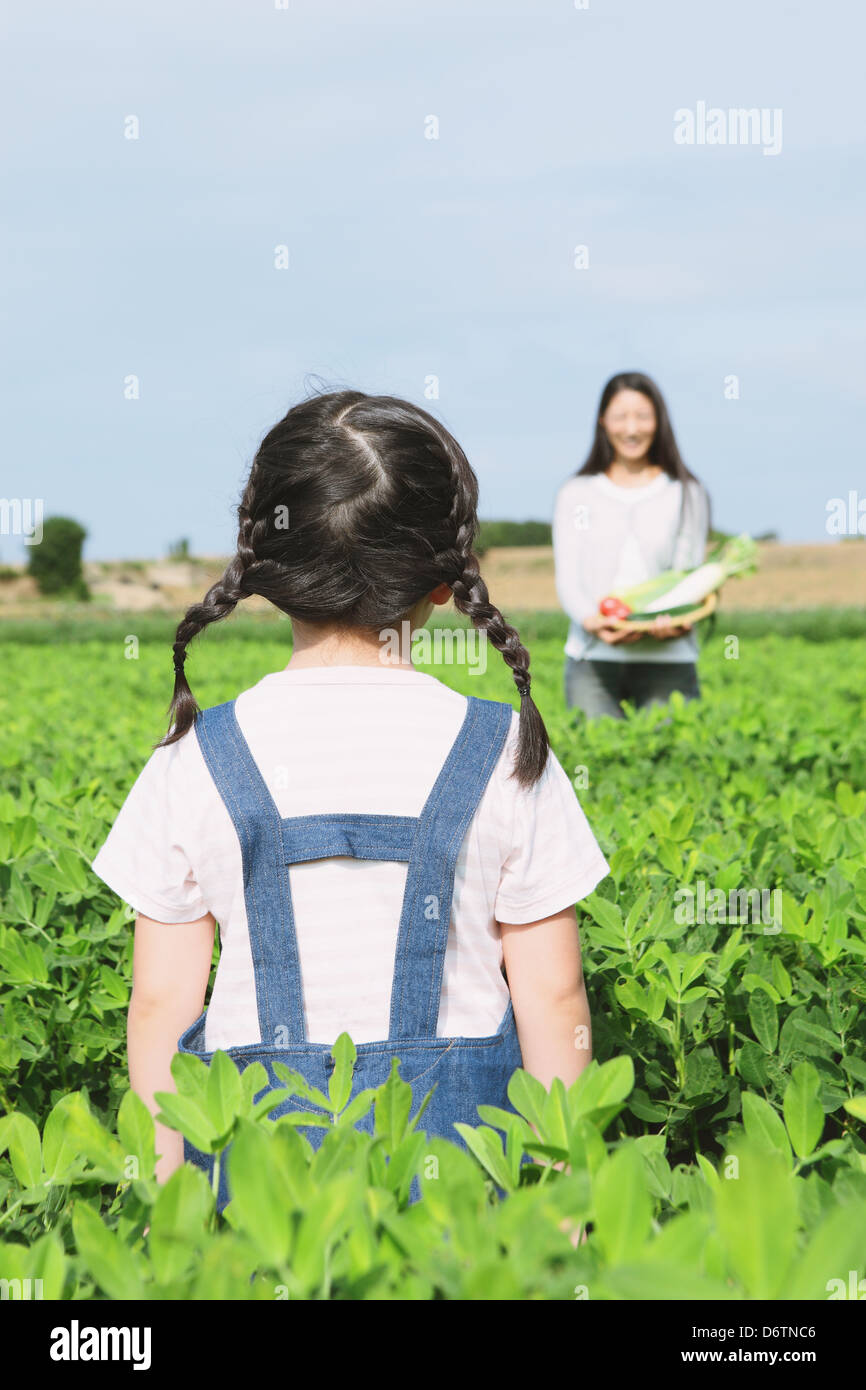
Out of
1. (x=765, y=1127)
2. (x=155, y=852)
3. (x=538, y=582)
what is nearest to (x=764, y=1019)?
(x=765, y=1127)

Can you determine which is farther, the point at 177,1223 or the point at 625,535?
the point at 625,535

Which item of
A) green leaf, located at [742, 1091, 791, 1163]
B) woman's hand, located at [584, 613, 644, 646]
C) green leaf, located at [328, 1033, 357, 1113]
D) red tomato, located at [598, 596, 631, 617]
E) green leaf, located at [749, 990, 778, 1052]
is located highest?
red tomato, located at [598, 596, 631, 617]

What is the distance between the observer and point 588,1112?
113cm

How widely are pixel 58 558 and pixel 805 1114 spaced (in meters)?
60.9

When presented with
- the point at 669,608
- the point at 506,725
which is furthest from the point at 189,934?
the point at 669,608

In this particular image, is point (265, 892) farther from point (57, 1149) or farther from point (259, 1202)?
point (259, 1202)

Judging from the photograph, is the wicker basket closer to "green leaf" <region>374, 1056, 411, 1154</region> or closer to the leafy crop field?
the leafy crop field

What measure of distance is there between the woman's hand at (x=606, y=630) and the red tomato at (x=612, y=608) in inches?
1.3

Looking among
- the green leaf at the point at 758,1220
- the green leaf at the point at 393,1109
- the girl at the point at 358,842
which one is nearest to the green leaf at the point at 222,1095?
the green leaf at the point at 393,1109

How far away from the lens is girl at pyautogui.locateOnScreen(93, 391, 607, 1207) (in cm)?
160

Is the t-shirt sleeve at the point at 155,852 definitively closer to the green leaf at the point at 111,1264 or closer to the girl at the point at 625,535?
the green leaf at the point at 111,1264

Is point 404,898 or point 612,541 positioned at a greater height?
point 612,541

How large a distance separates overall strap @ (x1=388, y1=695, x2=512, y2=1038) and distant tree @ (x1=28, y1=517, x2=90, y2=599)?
57.9m

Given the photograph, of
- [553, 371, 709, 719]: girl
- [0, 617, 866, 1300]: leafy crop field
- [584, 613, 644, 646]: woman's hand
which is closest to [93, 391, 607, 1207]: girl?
[0, 617, 866, 1300]: leafy crop field
